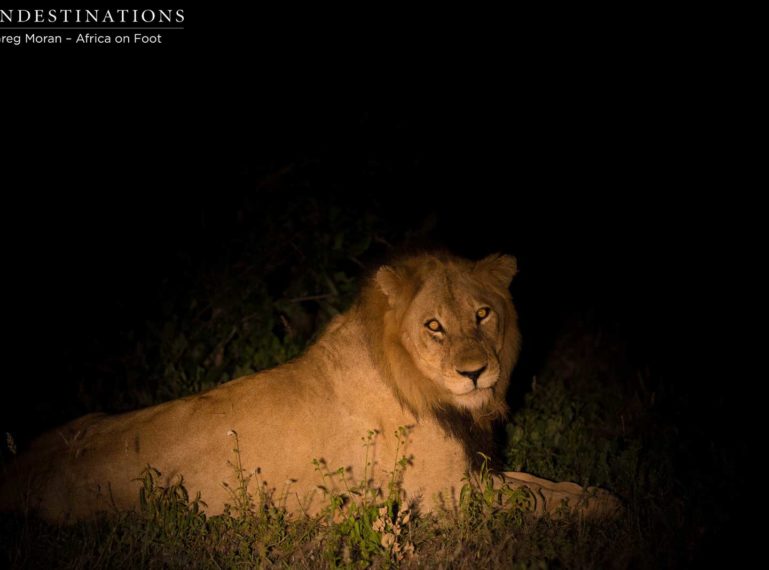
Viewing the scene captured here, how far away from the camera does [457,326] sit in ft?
11.8

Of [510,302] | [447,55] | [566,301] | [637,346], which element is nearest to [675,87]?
[447,55]

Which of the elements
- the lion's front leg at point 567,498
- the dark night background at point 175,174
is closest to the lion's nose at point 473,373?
the lion's front leg at point 567,498

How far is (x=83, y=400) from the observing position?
5449 mm

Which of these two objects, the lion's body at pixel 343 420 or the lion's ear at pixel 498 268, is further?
the lion's ear at pixel 498 268

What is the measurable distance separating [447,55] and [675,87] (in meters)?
5.36

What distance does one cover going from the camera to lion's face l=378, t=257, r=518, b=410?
3537 millimetres

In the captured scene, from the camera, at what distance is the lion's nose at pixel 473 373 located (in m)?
Result: 3.49

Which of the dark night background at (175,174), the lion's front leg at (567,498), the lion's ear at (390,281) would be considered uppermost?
the dark night background at (175,174)

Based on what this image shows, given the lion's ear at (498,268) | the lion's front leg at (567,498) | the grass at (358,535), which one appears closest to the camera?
the grass at (358,535)

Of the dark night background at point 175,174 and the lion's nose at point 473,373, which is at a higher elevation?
the dark night background at point 175,174

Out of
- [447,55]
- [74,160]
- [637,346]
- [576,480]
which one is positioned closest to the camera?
[576,480]

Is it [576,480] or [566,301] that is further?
[566,301]

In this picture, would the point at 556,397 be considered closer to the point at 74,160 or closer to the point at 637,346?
the point at 637,346

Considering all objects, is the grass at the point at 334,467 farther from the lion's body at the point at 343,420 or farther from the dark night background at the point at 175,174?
the dark night background at the point at 175,174
